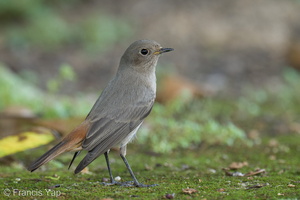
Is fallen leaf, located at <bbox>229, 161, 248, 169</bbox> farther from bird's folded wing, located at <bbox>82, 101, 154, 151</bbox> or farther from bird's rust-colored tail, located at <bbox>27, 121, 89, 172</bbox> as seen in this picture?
bird's rust-colored tail, located at <bbox>27, 121, 89, 172</bbox>

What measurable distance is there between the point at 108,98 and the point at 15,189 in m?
1.37

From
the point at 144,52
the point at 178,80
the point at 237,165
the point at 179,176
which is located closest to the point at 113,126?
the point at 179,176

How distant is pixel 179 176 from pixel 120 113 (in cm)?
92

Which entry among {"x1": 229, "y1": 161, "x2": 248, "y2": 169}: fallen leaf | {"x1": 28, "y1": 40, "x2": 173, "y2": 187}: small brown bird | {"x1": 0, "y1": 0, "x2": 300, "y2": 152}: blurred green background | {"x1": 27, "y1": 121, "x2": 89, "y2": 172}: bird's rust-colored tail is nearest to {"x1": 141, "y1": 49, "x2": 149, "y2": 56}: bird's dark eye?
{"x1": 28, "y1": 40, "x2": 173, "y2": 187}: small brown bird

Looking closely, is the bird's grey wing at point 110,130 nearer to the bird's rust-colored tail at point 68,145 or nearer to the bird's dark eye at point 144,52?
the bird's rust-colored tail at point 68,145

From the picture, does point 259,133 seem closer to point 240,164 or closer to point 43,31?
point 240,164

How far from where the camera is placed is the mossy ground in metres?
4.52

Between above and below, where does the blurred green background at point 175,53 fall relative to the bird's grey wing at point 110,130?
above

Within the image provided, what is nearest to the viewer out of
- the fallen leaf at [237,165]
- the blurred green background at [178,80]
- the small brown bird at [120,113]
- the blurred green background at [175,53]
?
the small brown bird at [120,113]

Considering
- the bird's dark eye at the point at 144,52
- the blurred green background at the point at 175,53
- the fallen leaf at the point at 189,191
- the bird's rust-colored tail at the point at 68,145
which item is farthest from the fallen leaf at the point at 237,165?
the blurred green background at the point at 175,53

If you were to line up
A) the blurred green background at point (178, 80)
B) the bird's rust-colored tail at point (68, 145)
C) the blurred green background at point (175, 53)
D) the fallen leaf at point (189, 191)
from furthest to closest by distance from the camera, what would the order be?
the blurred green background at point (175, 53) → the blurred green background at point (178, 80) → the bird's rust-colored tail at point (68, 145) → the fallen leaf at point (189, 191)

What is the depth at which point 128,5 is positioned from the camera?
16.0m

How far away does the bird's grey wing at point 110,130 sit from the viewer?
16.6 feet

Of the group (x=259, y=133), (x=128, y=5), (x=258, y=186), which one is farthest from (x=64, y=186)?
(x=128, y=5)
